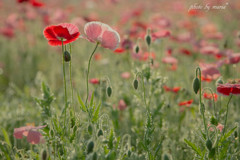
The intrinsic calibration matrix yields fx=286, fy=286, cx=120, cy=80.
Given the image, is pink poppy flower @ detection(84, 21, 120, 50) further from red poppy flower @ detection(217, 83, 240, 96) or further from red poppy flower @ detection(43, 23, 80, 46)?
red poppy flower @ detection(217, 83, 240, 96)

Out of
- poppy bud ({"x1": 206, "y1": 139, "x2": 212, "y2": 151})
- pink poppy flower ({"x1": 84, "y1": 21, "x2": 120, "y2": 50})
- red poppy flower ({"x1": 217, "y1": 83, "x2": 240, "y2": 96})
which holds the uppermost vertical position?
pink poppy flower ({"x1": 84, "y1": 21, "x2": 120, "y2": 50})

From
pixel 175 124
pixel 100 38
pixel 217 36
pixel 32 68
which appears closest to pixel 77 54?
pixel 32 68

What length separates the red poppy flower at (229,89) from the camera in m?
1.43

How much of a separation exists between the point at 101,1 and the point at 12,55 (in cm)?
418

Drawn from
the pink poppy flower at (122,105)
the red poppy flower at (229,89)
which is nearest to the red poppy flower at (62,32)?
the red poppy flower at (229,89)

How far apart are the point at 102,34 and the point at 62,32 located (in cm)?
21

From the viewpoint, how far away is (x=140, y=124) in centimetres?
213

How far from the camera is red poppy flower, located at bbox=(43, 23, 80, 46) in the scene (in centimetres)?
140

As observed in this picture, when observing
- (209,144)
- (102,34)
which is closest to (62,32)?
(102,34)

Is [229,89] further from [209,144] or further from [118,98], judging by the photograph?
[118,98]

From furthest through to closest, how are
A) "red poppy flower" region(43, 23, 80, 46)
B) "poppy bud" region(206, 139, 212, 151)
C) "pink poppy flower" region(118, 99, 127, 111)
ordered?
"pink poppy flower" region(118, 99, 127, 111), "red poppy flower" region(43, 23, 80, 46), "poppy bud" region(206, 139, 212, 151)

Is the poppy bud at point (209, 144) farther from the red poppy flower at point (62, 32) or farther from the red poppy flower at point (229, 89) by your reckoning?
the red poppy flower at point (62, 32)

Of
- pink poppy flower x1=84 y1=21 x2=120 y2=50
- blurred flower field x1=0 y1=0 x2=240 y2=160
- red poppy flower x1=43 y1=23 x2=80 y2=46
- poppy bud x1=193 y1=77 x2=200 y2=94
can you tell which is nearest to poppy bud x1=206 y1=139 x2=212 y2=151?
blurred flower field x1=0 y1=0 x2=240 y2=160

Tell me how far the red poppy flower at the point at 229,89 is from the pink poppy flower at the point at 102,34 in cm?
59
